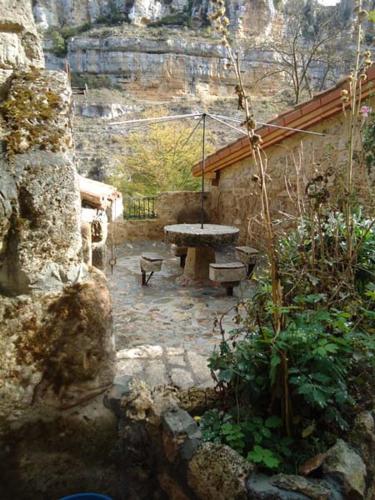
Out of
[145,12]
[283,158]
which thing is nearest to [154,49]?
[145,12]

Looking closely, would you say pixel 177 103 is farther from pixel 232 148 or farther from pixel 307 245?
pixel 307 245

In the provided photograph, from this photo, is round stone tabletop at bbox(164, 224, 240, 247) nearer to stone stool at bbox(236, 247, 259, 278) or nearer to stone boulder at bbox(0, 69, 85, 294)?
stone stool at bbox(236, 247, 259, 278)

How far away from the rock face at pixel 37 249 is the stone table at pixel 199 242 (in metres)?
3.90

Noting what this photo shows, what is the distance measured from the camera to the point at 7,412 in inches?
55.4

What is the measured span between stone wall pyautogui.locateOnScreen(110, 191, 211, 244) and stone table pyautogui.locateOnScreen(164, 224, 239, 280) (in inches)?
144

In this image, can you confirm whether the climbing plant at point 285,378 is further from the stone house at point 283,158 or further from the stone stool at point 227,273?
the stone stool at point 227,273

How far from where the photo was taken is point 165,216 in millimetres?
9773

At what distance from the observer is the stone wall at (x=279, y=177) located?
5703 mm

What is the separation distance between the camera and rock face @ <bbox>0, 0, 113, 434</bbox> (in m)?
1.33

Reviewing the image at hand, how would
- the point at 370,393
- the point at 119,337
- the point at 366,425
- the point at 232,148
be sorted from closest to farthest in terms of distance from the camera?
1. the point at 366,425
2. the point at 370,393
3. the point at 119,337
4. the point at 232,148

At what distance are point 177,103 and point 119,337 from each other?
3800cm

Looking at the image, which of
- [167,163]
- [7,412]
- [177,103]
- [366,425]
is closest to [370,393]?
[366,425]

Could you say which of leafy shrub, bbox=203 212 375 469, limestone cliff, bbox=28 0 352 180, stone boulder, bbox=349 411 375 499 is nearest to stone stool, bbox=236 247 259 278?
leafy shrub, bbox=203 212 375 469

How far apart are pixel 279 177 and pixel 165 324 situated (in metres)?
4.17
